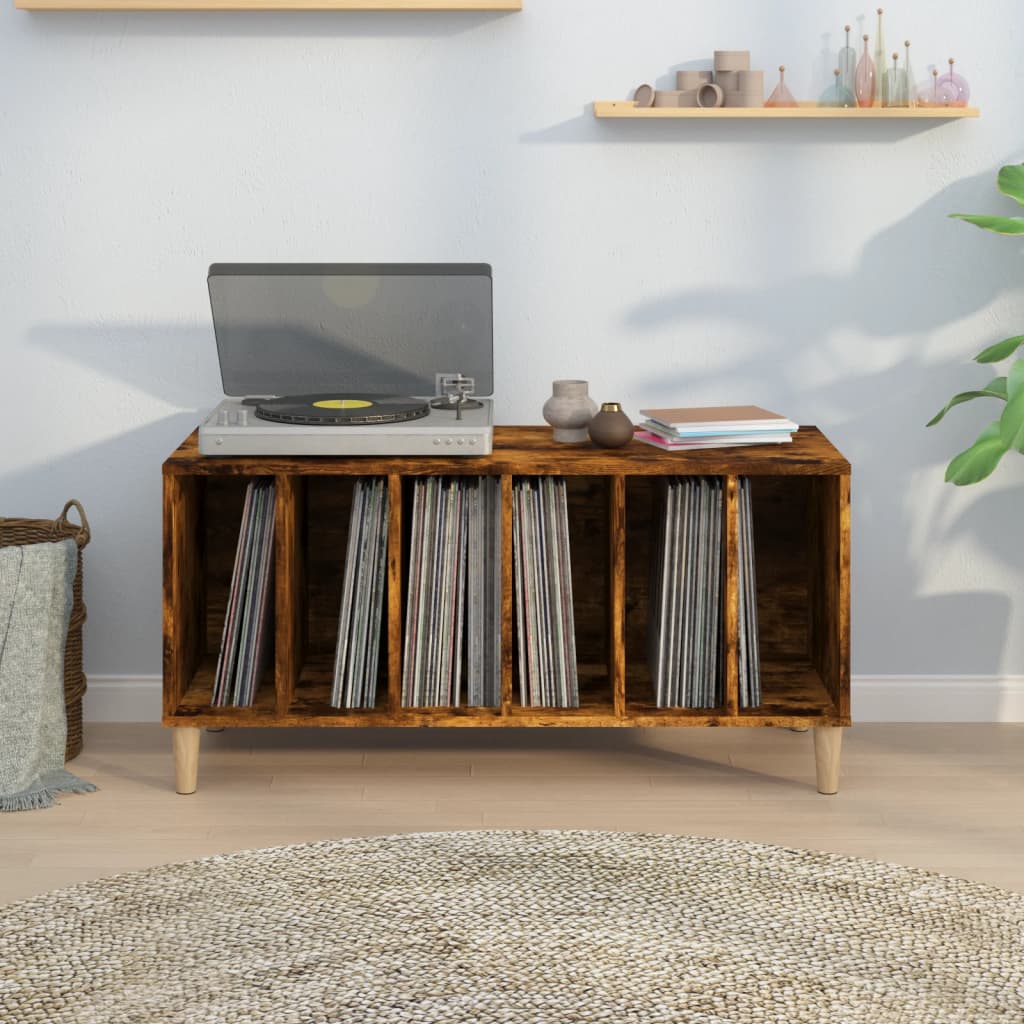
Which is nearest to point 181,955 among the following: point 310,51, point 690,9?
point 310,51

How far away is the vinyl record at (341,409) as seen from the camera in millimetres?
2686

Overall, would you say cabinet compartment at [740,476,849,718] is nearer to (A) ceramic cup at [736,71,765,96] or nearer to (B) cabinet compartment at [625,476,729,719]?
(B) cabinet compartment at [625,476,729,719]

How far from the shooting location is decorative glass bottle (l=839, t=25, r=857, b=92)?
117 inches

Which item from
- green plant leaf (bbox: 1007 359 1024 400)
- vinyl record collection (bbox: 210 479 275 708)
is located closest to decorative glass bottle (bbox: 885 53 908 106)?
green plant leaf (bbox: 1007 359 1024 400)

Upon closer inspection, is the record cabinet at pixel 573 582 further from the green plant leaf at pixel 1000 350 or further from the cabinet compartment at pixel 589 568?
the green plant leaf at pixel 1000 350

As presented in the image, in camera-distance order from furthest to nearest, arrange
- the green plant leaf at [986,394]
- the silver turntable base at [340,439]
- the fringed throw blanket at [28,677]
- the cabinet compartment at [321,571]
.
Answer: the cabinet compartment at [321,571] < the green plant leaf at [986,394] < the fringed throw blanket at [28,677] < the silver turntable base at [340,439]

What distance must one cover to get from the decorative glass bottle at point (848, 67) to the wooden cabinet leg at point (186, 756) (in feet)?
5.91

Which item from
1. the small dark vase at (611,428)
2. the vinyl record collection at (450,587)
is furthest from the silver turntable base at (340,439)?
the small dark vase at (611,428)

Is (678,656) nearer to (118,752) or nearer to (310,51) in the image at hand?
(118,752)

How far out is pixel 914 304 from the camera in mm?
3107

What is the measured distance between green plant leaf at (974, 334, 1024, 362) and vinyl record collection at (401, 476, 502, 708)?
1.00 meters

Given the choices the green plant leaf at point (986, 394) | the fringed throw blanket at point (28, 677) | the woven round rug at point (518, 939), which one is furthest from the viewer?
the green plant leaf at point (986, 394)

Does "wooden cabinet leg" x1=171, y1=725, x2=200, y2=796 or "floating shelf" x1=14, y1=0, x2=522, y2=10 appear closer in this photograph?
"wooden cabinet leg" x1=171, y1=725, x2=200, y2=796

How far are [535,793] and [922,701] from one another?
96cm
